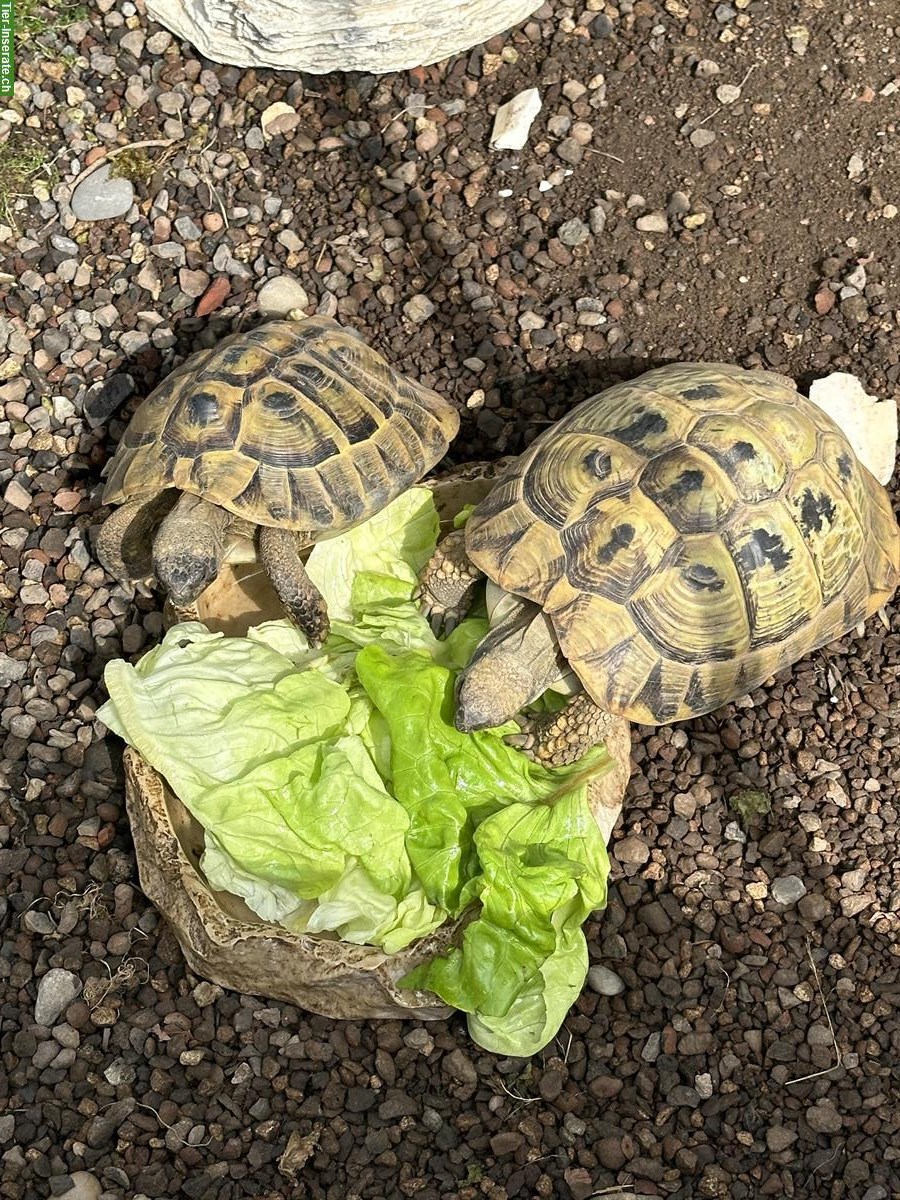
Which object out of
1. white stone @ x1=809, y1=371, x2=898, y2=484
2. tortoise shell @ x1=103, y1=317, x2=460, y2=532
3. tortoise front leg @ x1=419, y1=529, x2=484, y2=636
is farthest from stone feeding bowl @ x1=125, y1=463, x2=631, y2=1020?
white stone @ x1=809, y1=371, x2=898, y2=484

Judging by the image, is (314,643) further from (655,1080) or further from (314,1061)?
(655,1080)

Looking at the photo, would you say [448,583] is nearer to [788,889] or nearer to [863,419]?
[788,889]

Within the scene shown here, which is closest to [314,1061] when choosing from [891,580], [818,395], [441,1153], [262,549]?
[441,1153]

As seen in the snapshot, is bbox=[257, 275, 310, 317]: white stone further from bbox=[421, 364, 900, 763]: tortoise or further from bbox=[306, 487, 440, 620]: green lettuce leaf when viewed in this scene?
bbox=[421, 364, 900, 763]: tortoise

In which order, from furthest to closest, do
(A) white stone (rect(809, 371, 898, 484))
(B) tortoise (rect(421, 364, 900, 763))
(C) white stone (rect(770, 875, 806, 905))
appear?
1. (A) white stone (rect(809, 371, 898, 484))
2. (C) white stone (rect(770, 875, 806, 905))
3. (B) tortoise (rect(421, 364, 900, 763))

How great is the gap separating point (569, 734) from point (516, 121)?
293 centimetres

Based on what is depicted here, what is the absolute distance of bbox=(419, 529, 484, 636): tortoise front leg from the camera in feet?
14.6

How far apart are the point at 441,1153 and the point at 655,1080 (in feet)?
2.30

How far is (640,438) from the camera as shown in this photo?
4.14 m

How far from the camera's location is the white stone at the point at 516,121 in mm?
5590

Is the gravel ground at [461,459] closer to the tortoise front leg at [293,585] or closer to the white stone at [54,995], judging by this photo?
the white stone at [54,995]

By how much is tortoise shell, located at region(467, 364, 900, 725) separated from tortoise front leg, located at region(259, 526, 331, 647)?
615 mm

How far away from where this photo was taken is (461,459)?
5176mm

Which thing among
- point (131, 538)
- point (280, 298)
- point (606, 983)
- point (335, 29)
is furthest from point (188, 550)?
point (335, 29)
